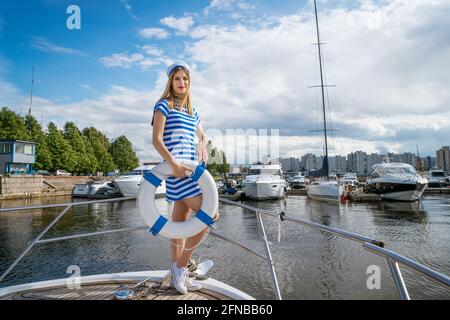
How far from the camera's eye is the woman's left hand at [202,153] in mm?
2678

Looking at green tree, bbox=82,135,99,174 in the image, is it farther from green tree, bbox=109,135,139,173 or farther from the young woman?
the young woman

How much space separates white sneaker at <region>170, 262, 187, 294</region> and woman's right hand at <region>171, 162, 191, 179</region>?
2.81 ft

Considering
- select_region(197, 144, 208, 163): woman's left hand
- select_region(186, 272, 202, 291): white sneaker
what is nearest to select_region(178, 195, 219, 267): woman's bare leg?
select_region(186, 272, 202, 291): white sneaker

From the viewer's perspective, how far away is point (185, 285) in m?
2.66

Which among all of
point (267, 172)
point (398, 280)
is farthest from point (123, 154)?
point (398, 280)

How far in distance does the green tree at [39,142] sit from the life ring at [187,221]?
1739 inches

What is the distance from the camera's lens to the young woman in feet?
7.72

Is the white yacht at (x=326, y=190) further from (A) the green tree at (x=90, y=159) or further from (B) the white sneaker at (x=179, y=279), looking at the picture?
(A) the green tree at (x=90, y=159)

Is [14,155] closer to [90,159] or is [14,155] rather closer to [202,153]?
[90,159]

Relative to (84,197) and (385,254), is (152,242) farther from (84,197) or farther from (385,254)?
(84,197)

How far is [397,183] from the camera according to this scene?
2286 centimetres
